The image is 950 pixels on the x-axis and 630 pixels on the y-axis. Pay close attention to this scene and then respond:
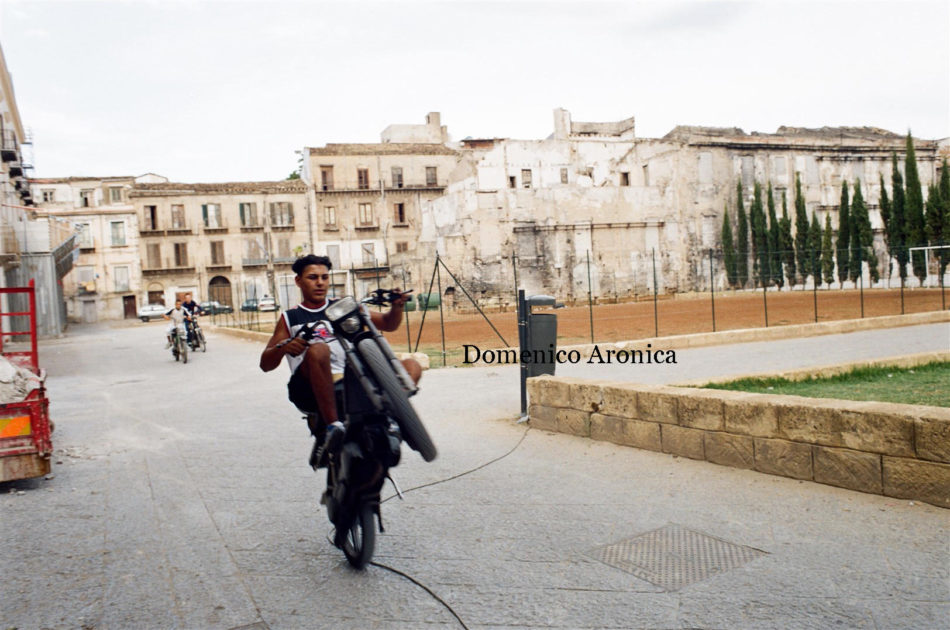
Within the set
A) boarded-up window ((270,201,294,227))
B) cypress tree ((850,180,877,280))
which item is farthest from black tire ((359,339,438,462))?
boarded-up window ((270,201,294,227))

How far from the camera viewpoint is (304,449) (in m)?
6.83

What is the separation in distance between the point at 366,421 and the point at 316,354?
437 mm

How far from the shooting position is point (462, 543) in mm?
4102

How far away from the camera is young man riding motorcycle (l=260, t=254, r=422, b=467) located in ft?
12.1

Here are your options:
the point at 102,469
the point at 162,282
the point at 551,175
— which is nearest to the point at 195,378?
the point at 102,469

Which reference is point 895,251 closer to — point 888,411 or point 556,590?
point 888,411

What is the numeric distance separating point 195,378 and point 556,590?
453 inches

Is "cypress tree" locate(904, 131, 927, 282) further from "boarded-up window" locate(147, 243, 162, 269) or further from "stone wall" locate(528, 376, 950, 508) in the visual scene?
"boarded-up window" locate(147, 243, 162, 269)

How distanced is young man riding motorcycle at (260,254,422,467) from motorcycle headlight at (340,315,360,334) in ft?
0.38

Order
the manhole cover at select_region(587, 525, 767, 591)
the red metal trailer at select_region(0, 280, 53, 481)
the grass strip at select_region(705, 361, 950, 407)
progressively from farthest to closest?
the grass strip at select_region(705, 361, 950, 407), the red metal trailer at select_region(0, 280, 53, 481), the manhole cover at select_region(587, 525, 767, 591)

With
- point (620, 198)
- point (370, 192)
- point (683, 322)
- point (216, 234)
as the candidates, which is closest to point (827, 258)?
point (620, 198)

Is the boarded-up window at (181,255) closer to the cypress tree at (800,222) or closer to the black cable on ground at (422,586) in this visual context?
the cypress tree at (800,222)

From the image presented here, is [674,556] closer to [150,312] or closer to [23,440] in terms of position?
[23,440]

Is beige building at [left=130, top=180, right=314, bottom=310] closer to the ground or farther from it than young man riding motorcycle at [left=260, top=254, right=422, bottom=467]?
farther from it
